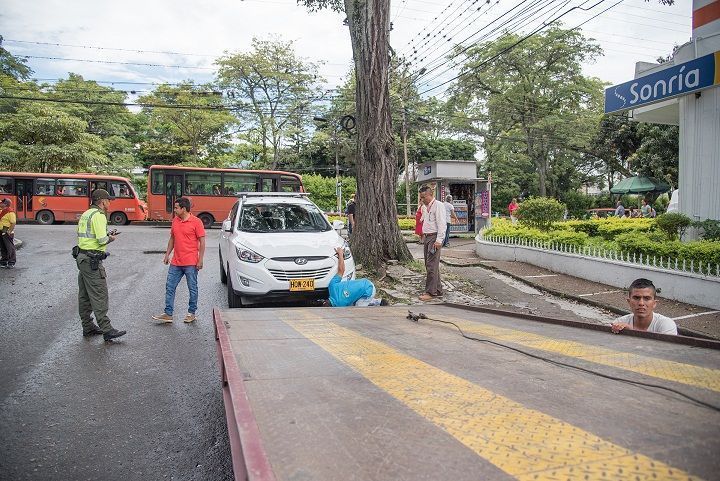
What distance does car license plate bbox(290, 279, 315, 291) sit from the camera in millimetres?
6879

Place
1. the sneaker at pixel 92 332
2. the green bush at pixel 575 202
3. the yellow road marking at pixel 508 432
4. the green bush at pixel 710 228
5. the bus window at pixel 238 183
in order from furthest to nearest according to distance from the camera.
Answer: the green bush at pixel 575 202 < the bus window at pixel 238 183 < the green bush at pixel 710 228 < the sneaker at pixel 92 332 < the yellow road marking at pixel 508 432

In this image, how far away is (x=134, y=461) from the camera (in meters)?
2.94

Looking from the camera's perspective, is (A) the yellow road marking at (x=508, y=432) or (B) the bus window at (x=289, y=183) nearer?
(A) the yellow road marking at (x=508, y=432)

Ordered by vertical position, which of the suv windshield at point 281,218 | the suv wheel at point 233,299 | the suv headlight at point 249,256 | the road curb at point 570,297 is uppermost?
the suv windshield at point 281,218

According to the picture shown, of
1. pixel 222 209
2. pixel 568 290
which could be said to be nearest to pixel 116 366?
pixel 568 290

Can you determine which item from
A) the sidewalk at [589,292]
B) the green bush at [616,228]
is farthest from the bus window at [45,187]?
the green bush at [616,228]

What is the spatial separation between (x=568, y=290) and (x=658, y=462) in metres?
8.51

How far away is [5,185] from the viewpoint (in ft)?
79.4

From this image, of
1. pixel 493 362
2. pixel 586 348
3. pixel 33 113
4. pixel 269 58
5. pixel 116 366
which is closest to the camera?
→ pixel 493 362

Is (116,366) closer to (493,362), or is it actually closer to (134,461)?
(134,461)

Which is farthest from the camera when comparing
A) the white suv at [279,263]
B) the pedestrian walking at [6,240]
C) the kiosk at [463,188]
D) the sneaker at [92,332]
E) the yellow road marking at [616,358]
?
the kiosk at [463,188]

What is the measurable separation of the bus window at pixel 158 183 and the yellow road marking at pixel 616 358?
23.6 m

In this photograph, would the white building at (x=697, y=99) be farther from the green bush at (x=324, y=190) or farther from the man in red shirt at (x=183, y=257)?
the green bush at (x=324, y=190)

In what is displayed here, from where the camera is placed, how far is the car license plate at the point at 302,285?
6.88 meters
